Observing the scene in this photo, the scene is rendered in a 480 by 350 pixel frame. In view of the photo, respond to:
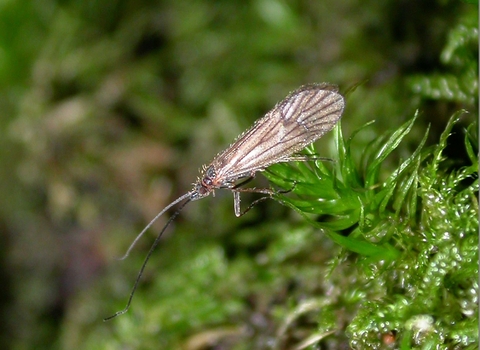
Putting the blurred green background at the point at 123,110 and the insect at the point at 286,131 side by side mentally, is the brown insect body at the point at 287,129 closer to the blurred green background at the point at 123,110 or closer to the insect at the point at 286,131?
the insect at the point at 286,131

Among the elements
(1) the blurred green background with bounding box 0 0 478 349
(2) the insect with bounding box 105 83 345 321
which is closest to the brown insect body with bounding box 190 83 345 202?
(2) the insect with bounding box 105 83 345 321

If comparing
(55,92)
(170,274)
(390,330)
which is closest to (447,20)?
(390,330)

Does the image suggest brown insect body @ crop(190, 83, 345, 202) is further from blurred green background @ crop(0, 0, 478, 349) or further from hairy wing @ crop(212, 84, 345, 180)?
blurred green background @ crop(0, 0, 478, 349)

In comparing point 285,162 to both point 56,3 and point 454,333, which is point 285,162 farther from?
point 56,3

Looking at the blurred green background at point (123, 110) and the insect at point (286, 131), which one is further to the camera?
the blurred green background at point (123, 110)

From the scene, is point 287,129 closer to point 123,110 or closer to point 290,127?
point 290,127

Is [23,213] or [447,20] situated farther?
[23,213]

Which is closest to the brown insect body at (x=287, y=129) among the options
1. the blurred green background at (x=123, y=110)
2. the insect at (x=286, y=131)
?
the insect at (x=286, y=131)

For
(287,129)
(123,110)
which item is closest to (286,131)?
(287,129)
